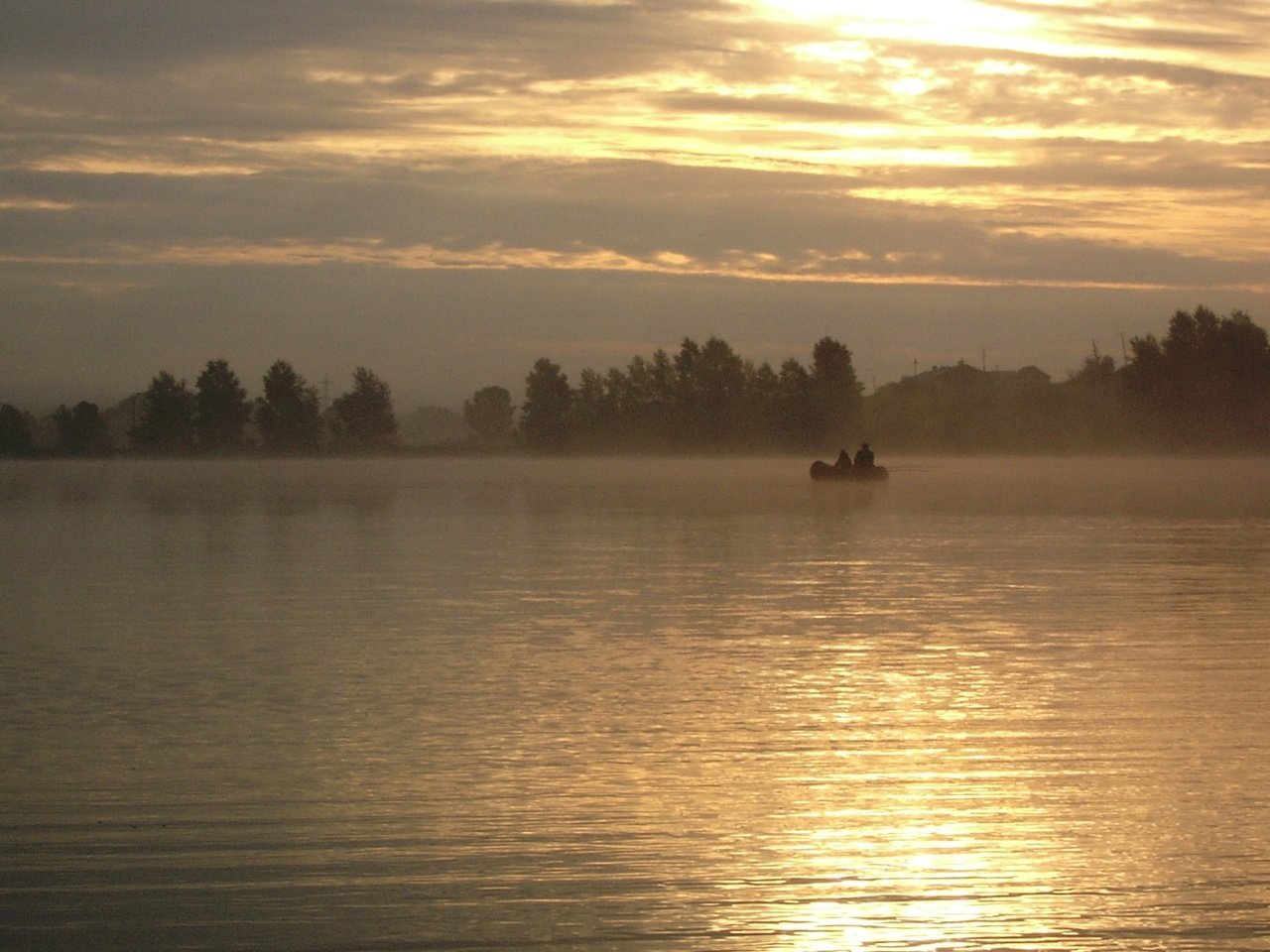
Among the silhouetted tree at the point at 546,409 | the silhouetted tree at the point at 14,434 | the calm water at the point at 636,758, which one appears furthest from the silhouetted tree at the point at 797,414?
the calm water at the point at 636,758

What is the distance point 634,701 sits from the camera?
385 inches

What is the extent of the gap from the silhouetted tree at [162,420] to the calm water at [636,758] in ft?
393

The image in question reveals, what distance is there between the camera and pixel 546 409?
14600 cm

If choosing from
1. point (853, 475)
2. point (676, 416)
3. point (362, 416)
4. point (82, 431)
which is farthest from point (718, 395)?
point (853, 475)

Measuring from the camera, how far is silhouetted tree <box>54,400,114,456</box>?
14050cm

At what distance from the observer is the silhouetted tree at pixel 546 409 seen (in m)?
146

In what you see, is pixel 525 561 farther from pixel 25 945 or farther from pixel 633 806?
pixel 25 945

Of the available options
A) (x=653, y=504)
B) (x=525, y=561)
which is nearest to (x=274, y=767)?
(x=525, y=561)

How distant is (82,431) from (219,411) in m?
15.3

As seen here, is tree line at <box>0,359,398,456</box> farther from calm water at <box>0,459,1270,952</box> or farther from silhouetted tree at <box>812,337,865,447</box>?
calm water at <box>0,459,1270,952</box>

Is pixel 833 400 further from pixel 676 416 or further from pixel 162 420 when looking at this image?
pixel 162 420

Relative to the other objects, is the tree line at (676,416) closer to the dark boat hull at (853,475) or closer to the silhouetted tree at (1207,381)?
the silhouetted tree at (1207,381)

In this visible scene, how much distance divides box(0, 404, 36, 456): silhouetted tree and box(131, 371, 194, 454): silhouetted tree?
12650 millimetres

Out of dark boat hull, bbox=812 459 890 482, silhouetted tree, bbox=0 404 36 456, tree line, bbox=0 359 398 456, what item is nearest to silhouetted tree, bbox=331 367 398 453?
tree line, bbox=0 359 398 456
